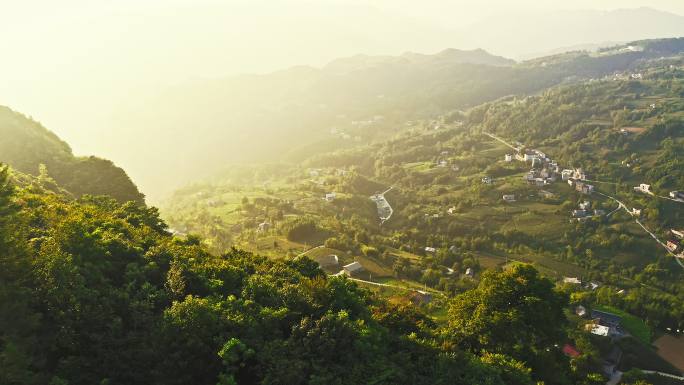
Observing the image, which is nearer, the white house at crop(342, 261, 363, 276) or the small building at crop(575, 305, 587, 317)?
the small building at crop(575, 305, 587, 317)

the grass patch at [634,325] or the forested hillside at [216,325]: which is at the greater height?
the forested hillside at [216,325]

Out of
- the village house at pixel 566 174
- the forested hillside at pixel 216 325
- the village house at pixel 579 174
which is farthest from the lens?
the village house at pixel 566 174

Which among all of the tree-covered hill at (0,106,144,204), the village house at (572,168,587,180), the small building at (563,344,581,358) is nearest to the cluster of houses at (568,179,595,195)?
the village house at (572,168,587,180)

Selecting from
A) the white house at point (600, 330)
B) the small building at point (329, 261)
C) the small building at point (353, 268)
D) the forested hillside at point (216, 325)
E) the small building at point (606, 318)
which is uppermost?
the forested hillside at point (216, 325)

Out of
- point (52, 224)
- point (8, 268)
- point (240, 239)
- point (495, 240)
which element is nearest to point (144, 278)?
point (8, 268)

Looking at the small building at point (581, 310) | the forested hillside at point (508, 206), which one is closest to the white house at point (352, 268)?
the forested hillside at point (508, 206)

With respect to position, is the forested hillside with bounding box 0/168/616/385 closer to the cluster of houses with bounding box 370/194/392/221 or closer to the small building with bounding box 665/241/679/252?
the small building with bounding box 665/241/679/252

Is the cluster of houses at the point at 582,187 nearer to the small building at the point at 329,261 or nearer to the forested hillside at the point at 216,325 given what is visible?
the small building at the point at 329,261
